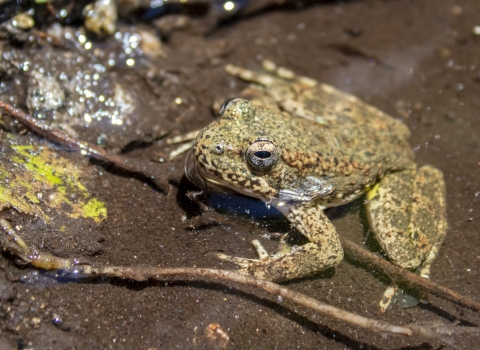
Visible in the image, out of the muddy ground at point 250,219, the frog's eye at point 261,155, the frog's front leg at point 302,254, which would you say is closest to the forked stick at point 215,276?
the muddy ground at point 250,219

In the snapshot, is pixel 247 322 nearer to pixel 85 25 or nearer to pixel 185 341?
pixel 185 341

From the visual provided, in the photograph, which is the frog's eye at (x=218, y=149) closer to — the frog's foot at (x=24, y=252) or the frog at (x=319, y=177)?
the frog at (x=319, y=177)

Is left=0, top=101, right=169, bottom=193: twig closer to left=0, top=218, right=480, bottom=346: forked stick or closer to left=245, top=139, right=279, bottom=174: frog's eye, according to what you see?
left=245, top=139, right=279, bottom=174: frog's eye

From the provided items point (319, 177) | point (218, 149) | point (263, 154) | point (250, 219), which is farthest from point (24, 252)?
point (319, 177)

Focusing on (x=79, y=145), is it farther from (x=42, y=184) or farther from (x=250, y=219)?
(x=250, y=219)

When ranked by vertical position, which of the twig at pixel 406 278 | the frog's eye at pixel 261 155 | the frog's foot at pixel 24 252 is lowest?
the twig at pixel 406 278
